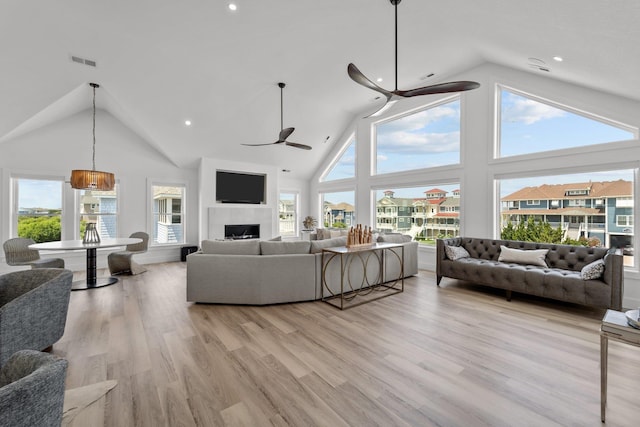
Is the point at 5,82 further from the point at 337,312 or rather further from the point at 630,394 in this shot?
the point at 630,394

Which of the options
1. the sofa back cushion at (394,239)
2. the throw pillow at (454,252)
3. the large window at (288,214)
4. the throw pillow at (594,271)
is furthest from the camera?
the large window at (288,214)

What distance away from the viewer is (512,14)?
296 centimetres

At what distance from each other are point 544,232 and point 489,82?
2911 millimetres

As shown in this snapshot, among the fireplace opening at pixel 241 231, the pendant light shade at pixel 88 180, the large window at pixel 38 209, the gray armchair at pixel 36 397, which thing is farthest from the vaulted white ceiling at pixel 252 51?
the gray armchair at pixel 36 397

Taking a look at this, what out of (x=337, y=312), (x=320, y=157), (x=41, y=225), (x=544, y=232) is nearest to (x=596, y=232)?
(x=544, y=232)

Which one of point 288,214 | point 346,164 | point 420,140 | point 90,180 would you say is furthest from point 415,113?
point 90,180

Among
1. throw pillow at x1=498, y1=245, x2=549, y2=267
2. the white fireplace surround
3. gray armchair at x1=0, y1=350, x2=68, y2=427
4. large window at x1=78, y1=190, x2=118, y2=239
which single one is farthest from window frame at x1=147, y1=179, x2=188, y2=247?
throw pillow at x1=498, y1=245, x2=549, y2=267

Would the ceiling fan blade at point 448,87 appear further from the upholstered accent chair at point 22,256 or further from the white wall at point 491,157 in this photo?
the upholstered accent chair at point 22,256

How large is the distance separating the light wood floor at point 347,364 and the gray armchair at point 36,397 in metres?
1.01

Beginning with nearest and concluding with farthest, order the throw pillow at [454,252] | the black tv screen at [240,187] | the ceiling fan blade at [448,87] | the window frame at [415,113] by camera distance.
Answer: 1. the ceiling fan blade at [448,87]
2. the throw pillow at [454,252]
3. the window frame at [415,113]
4. the black tv screen at [240,187]

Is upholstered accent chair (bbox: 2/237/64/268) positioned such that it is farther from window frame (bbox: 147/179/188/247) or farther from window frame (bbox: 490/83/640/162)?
window frame (bbox: 490/83/640/162)

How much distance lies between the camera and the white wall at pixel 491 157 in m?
3.90

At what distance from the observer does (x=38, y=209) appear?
18.7ft

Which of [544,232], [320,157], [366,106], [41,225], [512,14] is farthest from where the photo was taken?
[320,157]
